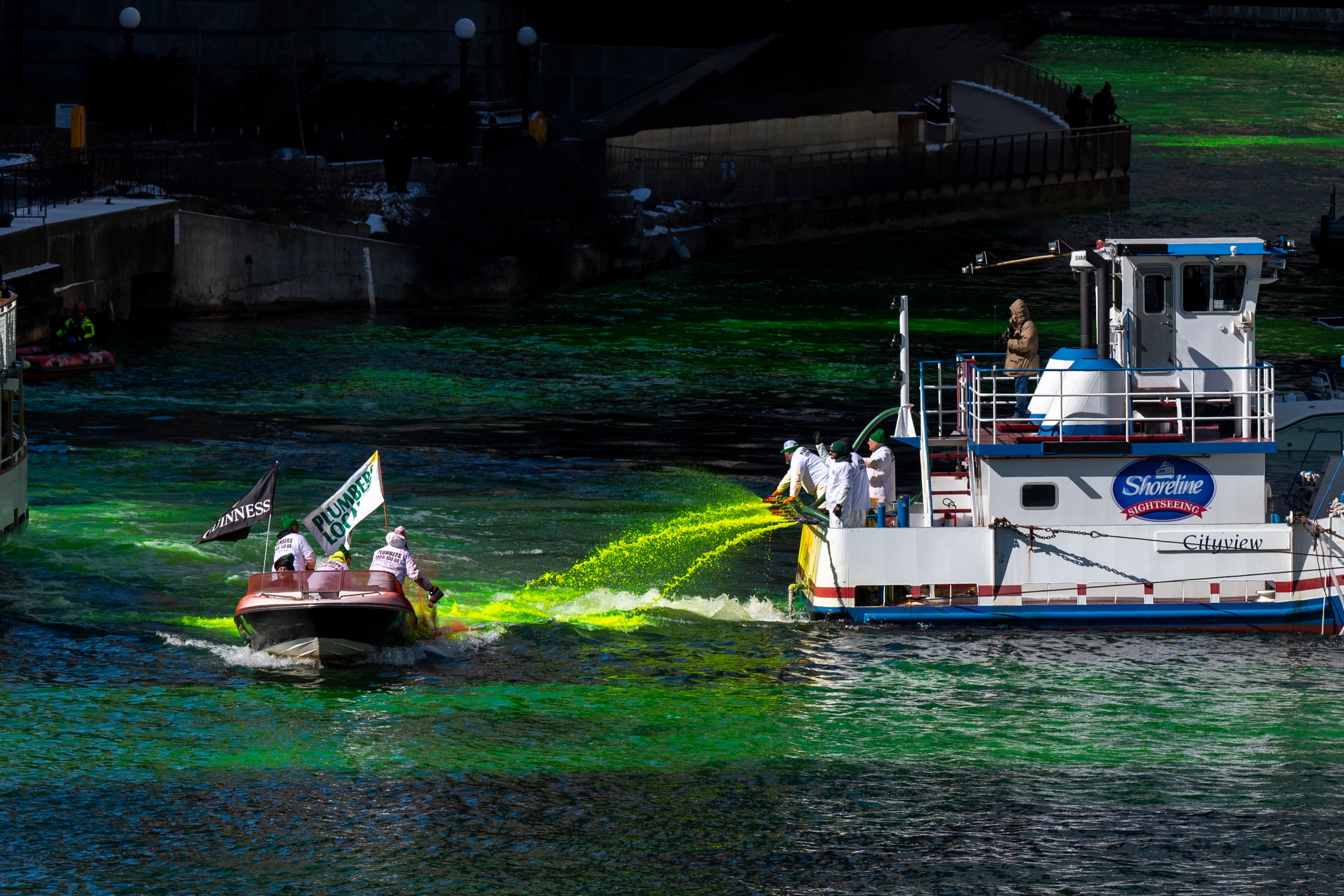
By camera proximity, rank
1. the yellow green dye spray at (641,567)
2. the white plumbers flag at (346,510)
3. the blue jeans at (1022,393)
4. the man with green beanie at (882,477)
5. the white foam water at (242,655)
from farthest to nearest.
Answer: the man with green beanie at (882,477) < the blue jeans at (1022,393) < the yellow green dye spray at (641,567) < the white plumbers flag at (346,510) < the white foam water at (242,655)

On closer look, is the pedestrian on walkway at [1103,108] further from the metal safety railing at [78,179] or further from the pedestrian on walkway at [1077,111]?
the metal safety railing at [78,179]

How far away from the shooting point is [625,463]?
4209 centimetres

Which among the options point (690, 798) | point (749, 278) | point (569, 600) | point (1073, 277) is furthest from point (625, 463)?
point (1073, 277)

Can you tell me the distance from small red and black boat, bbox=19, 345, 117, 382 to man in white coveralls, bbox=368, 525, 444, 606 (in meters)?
23.6

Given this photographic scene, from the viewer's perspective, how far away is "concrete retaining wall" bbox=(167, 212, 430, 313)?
57812mm

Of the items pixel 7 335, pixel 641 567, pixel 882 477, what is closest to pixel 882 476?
pixel 882 477

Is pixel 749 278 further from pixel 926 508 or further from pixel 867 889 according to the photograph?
pixel 867 889

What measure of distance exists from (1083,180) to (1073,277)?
1986cm

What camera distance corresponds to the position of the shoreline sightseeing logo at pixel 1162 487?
29328 millimetres

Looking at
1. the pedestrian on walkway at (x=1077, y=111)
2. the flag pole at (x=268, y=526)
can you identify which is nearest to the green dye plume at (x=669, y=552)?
the flag pole at (x=268, y=526)

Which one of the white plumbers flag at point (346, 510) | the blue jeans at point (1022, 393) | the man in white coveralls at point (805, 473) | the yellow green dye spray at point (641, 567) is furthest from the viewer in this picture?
the blue jeans at point (1022, 393)

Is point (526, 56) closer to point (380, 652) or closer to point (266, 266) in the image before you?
point (266, 266)

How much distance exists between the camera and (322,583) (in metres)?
27.0

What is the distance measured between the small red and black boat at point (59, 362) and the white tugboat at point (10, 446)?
14.5m
